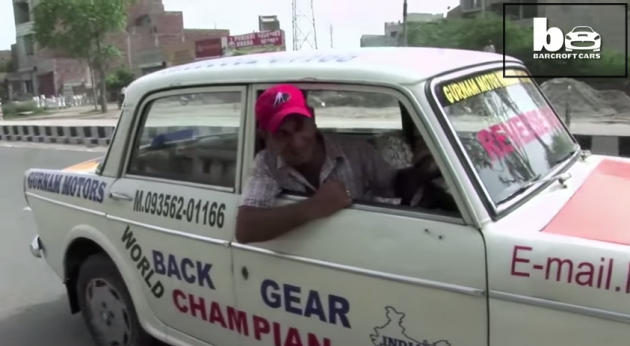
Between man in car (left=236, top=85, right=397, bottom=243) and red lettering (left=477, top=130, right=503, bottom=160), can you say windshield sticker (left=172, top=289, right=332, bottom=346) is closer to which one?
man in car (left=236, top=85, right=397, bottom=243)

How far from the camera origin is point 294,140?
2.67 meters

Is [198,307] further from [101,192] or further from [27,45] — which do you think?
[27,45]

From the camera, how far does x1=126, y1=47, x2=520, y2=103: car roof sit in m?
2.50

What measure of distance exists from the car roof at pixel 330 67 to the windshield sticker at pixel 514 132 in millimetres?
293

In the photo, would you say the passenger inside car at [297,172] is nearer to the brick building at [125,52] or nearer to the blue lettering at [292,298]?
the blue lettering at [292,298]

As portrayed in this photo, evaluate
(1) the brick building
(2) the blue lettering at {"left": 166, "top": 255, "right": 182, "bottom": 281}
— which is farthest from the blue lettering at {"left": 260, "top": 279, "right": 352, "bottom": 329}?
(1) the brick building

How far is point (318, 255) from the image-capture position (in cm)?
254

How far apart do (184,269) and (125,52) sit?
60716 millimetres

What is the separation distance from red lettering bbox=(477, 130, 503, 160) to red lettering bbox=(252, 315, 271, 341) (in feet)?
3.79

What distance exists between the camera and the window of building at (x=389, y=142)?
96.3 inches

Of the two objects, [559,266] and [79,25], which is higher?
[79,25]

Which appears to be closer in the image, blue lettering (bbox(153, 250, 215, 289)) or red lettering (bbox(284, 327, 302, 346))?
red lettering (bbox(284, 327, 302, 346))

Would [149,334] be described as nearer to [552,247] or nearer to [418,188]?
[418,188]

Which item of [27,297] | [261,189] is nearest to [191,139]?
[261,189]
